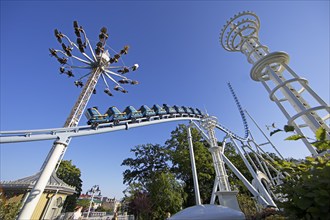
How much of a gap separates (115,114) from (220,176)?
26.9ft

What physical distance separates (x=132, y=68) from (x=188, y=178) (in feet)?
57.7

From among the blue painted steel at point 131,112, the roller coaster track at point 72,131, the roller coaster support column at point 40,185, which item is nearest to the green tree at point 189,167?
the roller coaster track at point 72,131

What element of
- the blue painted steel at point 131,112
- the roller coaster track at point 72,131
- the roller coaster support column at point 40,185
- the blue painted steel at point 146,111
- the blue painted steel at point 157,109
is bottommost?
the roller coaster support column at point 40,185

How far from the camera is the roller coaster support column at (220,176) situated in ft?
25.8

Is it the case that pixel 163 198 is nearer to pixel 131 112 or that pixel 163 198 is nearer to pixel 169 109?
pixel 169 109

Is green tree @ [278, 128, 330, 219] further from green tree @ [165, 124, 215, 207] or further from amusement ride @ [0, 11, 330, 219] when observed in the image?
green tree @ [165, 124, 215, 207]

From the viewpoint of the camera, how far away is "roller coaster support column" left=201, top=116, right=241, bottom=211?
7866 mm

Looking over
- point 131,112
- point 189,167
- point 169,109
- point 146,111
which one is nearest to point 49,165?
point 131,112

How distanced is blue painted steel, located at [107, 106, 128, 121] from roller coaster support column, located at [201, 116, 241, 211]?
683 centimetres

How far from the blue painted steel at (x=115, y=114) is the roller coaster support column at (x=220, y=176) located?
683 cm

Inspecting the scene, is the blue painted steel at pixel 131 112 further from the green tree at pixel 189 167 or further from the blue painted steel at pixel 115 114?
the green tree at pixel 189 167

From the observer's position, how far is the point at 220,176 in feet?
36.3

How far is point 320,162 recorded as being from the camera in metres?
1.56

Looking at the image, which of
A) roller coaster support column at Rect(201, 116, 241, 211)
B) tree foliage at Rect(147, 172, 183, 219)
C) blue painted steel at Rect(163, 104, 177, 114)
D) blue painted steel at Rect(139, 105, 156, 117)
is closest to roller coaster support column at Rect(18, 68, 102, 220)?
blue painted steel at Rect(139, 105, 156, 117)
